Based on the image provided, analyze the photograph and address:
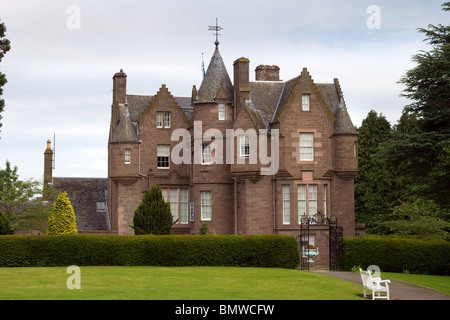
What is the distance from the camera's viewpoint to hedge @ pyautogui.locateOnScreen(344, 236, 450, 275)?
38250 mm

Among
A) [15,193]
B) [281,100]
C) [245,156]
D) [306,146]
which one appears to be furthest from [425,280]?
[15,193]

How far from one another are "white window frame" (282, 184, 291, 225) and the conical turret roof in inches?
292

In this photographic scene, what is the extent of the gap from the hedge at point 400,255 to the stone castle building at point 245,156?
9.54m

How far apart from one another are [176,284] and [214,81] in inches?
977

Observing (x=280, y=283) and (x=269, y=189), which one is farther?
(x=269, y=189)

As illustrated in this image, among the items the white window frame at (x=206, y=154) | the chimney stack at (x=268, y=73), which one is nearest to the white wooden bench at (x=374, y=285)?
the white window frame at (x=206, y=154)

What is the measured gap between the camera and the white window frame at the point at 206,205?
1986 inches

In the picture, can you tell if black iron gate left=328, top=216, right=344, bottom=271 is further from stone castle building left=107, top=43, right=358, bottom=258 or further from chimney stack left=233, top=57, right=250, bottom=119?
chimney stack left=233, top=57, right=250, bottom=119

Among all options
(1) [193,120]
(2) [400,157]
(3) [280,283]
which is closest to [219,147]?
(1) [193,120]

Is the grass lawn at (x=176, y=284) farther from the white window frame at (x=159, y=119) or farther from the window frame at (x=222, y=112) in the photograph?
the white window frame at (x=159, y=119)

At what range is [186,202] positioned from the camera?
173 ft
